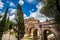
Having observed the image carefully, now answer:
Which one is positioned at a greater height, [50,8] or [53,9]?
[50,8]

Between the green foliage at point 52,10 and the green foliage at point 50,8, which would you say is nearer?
the green foliage at point 52,10

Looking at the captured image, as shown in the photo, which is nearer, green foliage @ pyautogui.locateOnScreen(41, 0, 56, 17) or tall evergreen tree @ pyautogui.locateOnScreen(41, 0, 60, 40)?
tall evergreen tree @ pyautogui.locateOnScreen(41, 0, 60, 40)

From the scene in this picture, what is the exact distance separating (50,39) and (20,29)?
493cm

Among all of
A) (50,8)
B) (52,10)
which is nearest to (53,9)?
(52,10)

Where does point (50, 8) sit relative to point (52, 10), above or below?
above

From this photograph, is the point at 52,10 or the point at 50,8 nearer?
the point at 52,10

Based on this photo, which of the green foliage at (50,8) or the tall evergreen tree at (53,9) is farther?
the green foliage at (50,8)

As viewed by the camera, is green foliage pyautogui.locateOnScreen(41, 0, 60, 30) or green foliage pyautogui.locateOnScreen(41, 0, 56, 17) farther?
green foliage pyautogui.locateOnScreen(41, 0, 56, 17)

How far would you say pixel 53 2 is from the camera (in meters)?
8.52

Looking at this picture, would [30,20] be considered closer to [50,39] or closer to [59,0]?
[50,39]

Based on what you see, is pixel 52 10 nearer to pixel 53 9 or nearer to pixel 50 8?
pixel 53 9

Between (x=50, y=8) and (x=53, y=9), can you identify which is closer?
(x=53, y=9)

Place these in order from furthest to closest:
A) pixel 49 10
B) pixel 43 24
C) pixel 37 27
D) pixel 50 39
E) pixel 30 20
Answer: pixel 30 20 < pixel 50 39 < pixel 37 27 < pixel 43 24 < pixel 49 10

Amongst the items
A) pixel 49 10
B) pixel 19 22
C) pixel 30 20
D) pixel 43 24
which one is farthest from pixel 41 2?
pixel 30 20
